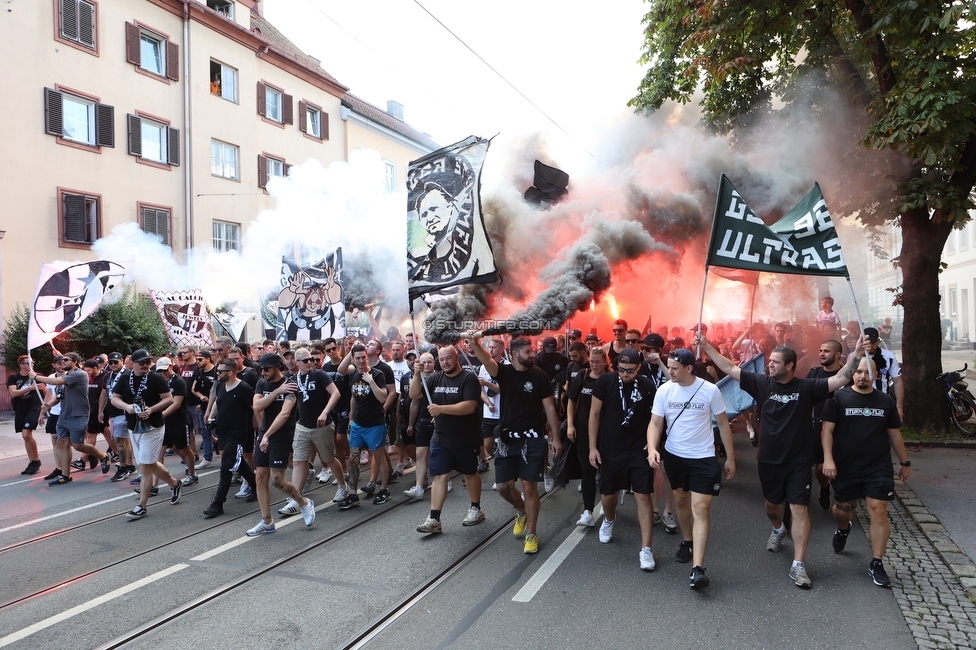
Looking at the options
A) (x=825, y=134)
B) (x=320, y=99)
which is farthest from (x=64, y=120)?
(x=825, y=134)

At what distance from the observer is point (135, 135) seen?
19.1 metres

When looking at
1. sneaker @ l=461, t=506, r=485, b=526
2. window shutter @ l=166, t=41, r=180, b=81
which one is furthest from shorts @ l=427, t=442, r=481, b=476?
window shutter @ l=166, t=41, r=180, b=81

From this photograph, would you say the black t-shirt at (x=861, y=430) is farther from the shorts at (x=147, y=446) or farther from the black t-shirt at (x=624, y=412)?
the shorts at (x=147, y=446)

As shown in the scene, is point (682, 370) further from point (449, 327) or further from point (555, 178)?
point (555, 178)

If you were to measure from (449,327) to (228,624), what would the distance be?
955cm

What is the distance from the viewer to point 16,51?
16266mm

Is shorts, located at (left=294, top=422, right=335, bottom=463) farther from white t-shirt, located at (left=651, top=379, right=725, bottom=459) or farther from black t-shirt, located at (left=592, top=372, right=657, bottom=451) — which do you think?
white t-shirt, located at (left=651, top=379, right=725, bottom=459)

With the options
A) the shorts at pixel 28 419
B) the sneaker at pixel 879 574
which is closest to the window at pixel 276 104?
the shorts at pixel 28 419

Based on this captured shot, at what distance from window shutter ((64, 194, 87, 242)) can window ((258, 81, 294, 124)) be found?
7.95 metres

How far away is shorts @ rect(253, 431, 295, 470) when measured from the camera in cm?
611

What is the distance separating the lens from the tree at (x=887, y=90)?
7984 mm

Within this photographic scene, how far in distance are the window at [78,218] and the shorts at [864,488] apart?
737 inches

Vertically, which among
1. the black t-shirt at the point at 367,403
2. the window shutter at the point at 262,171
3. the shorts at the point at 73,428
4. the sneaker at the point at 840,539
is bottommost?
Answer: the sneaker at the point at 840,539

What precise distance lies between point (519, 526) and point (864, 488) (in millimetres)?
2704
